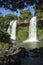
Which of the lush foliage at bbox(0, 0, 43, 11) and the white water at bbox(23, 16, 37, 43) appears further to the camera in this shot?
the white water at bbox(23, 16, 37, 43)

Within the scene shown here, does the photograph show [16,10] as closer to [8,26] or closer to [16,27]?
[16,27]

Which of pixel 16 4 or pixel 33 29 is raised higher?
pixel 33 29

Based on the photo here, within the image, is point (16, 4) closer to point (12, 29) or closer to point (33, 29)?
point (33, 29)

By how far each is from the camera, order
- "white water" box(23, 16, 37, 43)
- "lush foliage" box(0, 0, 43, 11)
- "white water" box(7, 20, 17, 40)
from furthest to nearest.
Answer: "white water" box(7, 20, 17, 40)
"white water" box(23, 16, 37, 43)
"lush foliage" box(0, 0, 43, 11)

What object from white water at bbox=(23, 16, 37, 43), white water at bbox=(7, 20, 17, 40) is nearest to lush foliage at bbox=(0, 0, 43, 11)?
white water at bbox=(23, 16, 37, 43)

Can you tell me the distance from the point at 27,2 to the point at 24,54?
13.1 m

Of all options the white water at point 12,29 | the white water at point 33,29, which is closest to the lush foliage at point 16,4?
the white water at point 33,29

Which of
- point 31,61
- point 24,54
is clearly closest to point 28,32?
point 24,54

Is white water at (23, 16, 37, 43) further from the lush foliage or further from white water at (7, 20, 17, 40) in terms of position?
the lush foliage

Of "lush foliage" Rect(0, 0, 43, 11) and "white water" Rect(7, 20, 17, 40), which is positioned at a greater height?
"white water" Rect(7, 20, 17, 40)

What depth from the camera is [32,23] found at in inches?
1891

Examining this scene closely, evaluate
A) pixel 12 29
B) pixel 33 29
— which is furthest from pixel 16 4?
pixel 12 29

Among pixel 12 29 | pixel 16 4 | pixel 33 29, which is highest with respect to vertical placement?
pixel 12 29

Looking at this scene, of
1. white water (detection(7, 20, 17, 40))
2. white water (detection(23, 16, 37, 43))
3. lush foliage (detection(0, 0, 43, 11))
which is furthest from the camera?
white water (detection(7, 20, 17, 40))
